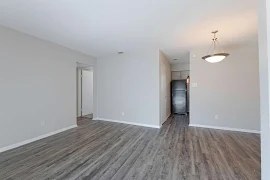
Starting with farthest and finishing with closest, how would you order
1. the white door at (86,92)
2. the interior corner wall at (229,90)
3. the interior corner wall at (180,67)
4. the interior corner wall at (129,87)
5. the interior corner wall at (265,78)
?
the interior corner wall at (180,67)
the white door at (86,92)
the interior corner wall at (129,87)
the interior corner wall at (229,90)
the interior corner wall at (265,78)

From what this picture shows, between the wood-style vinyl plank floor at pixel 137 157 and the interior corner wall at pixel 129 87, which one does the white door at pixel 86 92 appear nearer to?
the interior corner wall at pixel 129 87

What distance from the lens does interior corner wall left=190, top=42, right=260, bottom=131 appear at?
3971 mm

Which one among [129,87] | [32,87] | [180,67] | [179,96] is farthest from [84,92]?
[180,67]

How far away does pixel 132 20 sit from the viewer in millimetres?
2562

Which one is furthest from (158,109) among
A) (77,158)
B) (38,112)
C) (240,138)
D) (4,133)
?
(4,133)

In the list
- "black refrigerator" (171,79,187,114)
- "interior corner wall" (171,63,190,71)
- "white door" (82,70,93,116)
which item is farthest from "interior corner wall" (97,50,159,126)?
"interior corner wall" (171,63,190,71)

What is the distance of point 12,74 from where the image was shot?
294 cm

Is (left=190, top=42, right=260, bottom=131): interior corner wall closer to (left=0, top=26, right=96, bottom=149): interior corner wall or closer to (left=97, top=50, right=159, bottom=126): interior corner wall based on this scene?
(left=97, top=50, right=159, bottom=126): interior corner wall

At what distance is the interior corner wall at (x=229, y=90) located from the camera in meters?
3.97

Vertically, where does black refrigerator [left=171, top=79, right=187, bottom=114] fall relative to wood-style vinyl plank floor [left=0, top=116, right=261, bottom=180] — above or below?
above

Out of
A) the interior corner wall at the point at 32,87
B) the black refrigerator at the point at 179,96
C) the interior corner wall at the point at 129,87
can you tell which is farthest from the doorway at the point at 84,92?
the black refrigerator at the point at 179,96

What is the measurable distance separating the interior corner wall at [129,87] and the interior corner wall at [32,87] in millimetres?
1301

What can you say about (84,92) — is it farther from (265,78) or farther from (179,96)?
(265,78)

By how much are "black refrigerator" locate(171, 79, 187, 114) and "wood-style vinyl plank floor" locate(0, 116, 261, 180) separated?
297 centimetres
